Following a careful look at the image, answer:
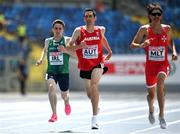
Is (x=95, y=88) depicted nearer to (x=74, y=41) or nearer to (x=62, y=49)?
(x=74, y=41)

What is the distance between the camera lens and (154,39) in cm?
1433

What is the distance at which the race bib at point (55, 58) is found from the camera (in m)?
15.5

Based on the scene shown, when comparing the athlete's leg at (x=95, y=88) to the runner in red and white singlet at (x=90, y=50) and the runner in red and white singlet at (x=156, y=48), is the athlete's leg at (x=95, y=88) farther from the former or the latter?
the runner in red and white singlet at (x=156, y=48)

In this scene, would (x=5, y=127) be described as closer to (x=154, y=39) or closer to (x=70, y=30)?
(x=154, y=39)

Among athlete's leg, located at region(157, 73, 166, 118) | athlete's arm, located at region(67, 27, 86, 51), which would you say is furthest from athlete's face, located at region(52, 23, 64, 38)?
athlete's leg, located at region(157, 73, 166, 118)

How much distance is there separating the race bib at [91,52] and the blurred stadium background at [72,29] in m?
17.3

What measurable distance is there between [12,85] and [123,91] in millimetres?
5023

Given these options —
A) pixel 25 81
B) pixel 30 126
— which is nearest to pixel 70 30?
pixel 25 81

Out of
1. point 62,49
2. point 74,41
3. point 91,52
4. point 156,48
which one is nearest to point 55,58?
point 62,49

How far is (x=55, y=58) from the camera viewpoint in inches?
612

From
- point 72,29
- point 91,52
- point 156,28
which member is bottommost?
point 91,52

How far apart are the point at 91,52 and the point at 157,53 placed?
4.36 feet

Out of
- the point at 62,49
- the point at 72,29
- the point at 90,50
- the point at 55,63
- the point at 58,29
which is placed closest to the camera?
the point at 90,50

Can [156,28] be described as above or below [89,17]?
below
